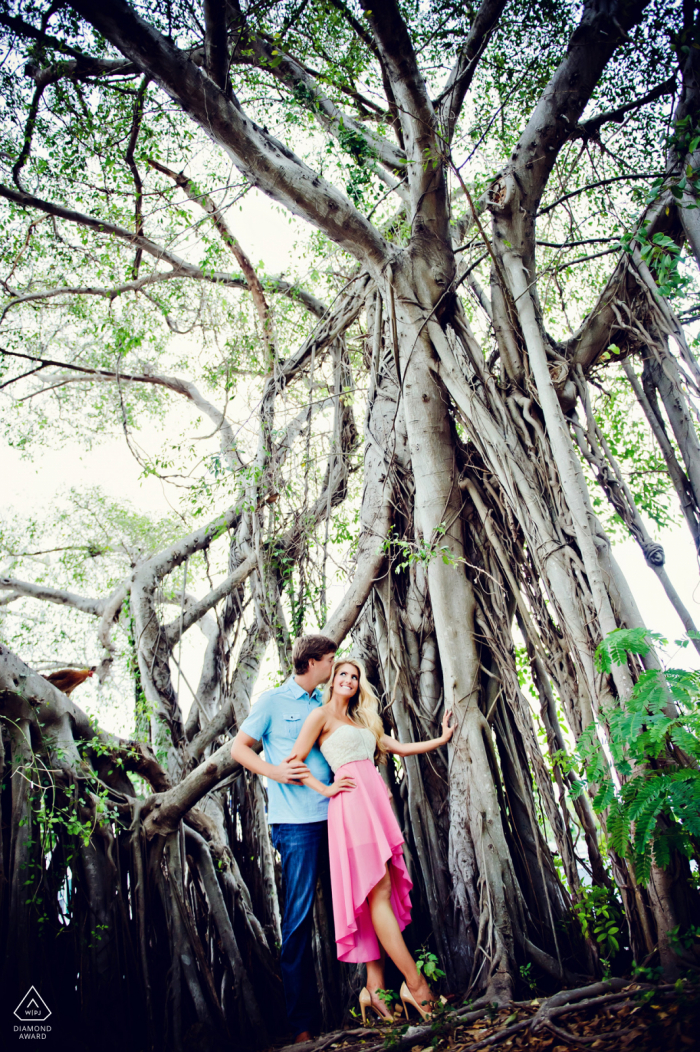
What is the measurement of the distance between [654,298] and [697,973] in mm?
2419

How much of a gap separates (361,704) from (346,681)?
18 cm

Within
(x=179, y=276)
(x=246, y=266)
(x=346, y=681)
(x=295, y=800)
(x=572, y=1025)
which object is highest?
(x=179, y=276)

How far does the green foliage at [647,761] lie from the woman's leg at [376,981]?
0.96m

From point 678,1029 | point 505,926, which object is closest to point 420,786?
point 505,926

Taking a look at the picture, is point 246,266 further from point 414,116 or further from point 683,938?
point 683,938

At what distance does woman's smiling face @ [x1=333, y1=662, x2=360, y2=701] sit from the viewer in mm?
2447

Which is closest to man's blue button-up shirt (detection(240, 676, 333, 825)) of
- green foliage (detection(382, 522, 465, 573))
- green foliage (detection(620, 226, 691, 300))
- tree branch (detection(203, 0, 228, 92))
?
green foliage (detection(382, 522, 465, 573))

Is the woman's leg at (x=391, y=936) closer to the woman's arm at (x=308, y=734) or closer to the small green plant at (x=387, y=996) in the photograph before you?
the small green plant at (x=387, y=996)

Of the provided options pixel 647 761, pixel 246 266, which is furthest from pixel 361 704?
pixel 246 266

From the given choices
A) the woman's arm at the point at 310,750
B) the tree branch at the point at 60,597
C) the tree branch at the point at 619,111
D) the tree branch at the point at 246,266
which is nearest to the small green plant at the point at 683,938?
the woman's arm at the point at 310,750

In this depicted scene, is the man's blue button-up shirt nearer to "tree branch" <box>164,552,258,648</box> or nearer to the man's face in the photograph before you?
the man's face

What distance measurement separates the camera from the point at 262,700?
252cm

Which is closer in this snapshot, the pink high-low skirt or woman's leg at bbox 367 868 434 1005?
woman's leg at bbox 367 868 434 1005

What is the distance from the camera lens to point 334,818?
7.53ft
